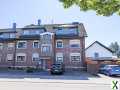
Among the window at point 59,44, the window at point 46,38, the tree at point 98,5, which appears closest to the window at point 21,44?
the window at point 46,38

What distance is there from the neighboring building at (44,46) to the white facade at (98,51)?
273 inches

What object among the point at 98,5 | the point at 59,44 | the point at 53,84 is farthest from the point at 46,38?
the point at 98,5

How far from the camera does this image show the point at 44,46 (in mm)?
45344

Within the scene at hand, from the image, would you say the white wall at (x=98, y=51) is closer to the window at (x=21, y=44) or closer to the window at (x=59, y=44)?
the window at (x=59, y=44)

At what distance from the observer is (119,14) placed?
8273mm

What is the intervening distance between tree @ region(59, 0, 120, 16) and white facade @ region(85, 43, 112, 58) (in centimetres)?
4626

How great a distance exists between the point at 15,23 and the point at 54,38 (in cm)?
1247

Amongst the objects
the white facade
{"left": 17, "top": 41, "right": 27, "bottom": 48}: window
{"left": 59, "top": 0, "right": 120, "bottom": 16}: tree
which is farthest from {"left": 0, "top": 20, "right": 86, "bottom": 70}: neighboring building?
{"left": 59, "top": 0, "right": 120, "bottom": 16}: tree

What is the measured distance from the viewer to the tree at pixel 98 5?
7.79 metres

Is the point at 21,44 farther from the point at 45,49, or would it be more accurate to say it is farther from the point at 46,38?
the point at 46,38

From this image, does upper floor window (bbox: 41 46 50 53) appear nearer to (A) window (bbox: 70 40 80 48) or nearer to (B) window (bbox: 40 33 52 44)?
(B) window (bbox: 40 33 52 44)

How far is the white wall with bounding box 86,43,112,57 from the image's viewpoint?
2113 inches

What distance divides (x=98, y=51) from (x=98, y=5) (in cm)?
4699

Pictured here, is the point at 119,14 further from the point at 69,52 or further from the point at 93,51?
the point at 93,51
